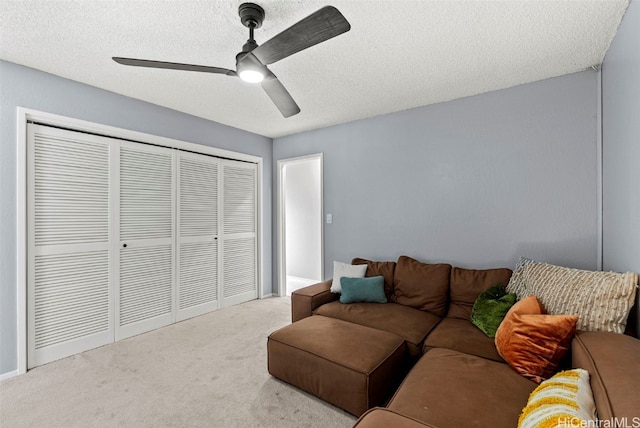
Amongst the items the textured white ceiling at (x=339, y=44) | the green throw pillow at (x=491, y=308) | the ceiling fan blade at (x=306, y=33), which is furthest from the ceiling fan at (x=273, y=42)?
the green throw pillow at (x=491, y=308)

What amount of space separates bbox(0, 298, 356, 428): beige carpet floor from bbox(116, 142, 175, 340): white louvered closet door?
1.12ft

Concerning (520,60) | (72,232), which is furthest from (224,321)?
(520,60)

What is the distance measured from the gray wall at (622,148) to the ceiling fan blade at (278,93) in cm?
194

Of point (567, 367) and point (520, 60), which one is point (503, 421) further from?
point (520, 60)

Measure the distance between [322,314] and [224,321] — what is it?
4.62ft

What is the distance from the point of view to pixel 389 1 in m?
1.59

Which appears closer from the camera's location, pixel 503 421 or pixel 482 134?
pixel 503 421

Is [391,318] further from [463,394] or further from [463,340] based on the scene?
[463,394]

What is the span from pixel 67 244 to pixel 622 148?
4.21m

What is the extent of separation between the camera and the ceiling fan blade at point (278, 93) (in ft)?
5.92

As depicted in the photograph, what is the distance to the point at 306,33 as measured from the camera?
1.36 metres

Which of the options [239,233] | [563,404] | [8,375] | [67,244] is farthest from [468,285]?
[8,375]

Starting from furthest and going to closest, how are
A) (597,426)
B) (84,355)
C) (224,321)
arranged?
(224,321)
(84,355)
(597,426)

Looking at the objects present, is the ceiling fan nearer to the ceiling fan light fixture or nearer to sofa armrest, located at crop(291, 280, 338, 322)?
the ceiling fan light fixture
